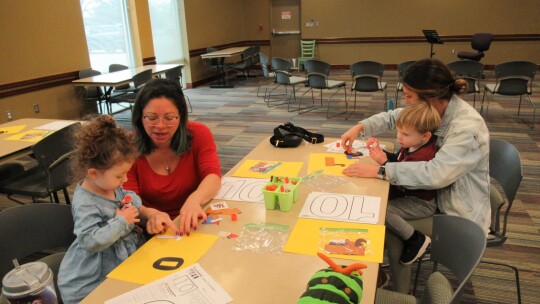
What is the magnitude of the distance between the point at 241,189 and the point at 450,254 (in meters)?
0.87

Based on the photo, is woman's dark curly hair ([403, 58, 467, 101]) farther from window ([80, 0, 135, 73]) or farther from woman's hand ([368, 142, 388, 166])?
window ([80, 0, 135, 73])

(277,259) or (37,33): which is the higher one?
(37,33)

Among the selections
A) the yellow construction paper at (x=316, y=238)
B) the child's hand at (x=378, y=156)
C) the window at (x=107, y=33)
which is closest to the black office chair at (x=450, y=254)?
the yellow construction paper at (x=316, y=238)

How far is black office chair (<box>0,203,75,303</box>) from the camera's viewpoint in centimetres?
147

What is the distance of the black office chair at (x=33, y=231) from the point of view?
1.47 m

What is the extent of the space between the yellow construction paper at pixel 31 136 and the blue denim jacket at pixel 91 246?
5.61ft

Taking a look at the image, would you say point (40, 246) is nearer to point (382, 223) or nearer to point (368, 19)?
point (382, 223)

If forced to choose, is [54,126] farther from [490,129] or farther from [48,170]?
[490,129]

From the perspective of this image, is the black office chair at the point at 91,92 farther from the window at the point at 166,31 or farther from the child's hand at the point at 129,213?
the child's hand at the point at 129,213

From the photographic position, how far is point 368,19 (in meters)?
10.3

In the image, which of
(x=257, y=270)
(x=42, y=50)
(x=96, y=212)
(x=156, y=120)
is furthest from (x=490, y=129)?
(x=42, y=50)

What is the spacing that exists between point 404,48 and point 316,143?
8924mm

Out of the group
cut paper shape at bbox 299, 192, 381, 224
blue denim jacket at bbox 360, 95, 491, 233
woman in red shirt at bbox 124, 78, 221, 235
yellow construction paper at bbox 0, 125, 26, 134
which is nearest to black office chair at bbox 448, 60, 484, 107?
blue denim jacket at bbox 360, 95, 491, 233

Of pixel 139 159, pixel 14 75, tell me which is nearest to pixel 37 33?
pixel 14 75
